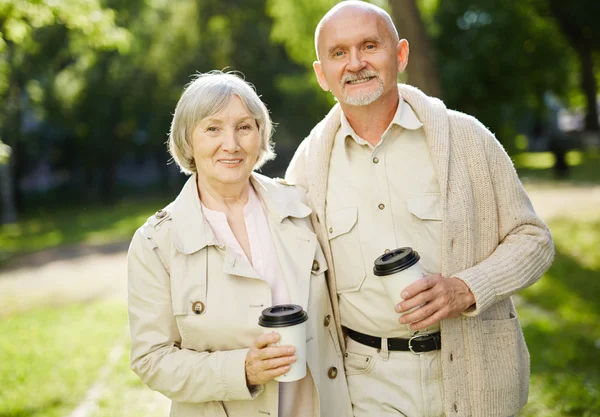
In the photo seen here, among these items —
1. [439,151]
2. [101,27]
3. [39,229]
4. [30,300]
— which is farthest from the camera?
[39,229]

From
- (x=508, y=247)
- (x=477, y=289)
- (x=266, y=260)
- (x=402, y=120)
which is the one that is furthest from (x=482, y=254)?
(x=266, y=260)

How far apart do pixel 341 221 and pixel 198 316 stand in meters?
0.91

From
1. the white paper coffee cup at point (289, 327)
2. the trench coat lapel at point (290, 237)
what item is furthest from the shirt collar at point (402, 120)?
the white paper coffee cup at point (289, 327)

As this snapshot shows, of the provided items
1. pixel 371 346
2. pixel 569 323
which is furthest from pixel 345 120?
pixel 569 323

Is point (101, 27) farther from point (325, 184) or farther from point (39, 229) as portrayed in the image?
point (39, 229)

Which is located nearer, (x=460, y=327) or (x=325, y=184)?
(x=460, y=327)

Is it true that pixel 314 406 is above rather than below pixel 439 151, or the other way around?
below

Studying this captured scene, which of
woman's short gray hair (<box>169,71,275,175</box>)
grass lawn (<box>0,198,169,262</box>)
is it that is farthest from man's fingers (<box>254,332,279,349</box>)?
grass lawn (<box>0,198,169,262</box>)

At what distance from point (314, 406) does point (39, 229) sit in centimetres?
2711

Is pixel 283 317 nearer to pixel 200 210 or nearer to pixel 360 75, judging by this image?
pixel 200 210

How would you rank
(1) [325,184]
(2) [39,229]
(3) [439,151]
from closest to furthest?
(3) [439,151] < (1) [325,184] < (2) [39,229]

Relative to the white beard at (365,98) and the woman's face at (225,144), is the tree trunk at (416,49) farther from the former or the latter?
the woman's face at (225,144)

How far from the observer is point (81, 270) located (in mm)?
16000

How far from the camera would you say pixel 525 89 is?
3291 cm
